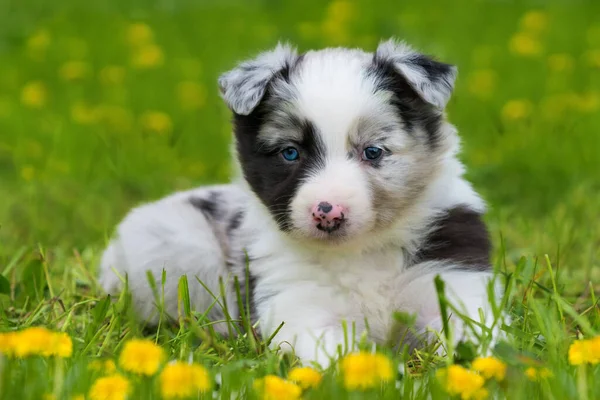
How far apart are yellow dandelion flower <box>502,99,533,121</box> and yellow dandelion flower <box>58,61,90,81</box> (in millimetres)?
4120

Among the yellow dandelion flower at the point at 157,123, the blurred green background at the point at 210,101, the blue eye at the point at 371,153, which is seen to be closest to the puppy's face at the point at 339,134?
the blue eye at the point at 371,153

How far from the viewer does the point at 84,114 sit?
8617 mm

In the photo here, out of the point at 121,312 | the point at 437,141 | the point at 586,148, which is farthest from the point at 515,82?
the point at 121,312

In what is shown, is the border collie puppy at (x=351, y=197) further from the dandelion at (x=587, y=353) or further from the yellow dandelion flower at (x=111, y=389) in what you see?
the yellow dandelion flower at (x=111, y=389)

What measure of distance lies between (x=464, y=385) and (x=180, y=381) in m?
0.85

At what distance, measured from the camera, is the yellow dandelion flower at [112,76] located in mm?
9277

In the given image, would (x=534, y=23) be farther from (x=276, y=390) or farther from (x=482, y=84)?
(x=276, y=390)

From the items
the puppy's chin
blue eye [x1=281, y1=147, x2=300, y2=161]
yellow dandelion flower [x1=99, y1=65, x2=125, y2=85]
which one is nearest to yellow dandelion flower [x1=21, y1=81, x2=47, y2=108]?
yellow dandelion flower [x1=99, y1=65, x2=125, y2=85]

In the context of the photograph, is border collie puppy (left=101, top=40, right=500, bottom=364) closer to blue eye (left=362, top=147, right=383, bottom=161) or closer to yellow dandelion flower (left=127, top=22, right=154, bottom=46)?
blue eye (left=362, top=147, right=383, bottom=161)

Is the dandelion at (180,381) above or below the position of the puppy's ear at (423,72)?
below

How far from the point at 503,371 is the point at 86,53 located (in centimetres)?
833

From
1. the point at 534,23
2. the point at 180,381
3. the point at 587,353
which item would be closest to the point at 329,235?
the point at 587,353

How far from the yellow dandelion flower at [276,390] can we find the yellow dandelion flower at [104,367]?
53 centimetres

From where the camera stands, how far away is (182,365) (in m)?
2.79
